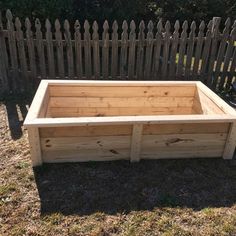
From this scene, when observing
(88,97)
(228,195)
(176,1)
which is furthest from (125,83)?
(176,1)

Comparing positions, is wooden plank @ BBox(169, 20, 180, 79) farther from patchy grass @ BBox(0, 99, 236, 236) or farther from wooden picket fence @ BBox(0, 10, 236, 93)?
patchy grass @ BBox(0, 99, 236, 236)

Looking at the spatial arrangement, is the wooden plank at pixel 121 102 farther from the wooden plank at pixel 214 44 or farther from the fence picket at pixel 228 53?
the fence picket at pixel 228 53

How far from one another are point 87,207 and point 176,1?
327 inches

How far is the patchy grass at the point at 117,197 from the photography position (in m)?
2.85

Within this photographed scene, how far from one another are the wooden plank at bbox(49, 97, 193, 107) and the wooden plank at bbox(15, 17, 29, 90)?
1.64 metres

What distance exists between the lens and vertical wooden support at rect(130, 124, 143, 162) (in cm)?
343

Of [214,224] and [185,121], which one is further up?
[185,121]

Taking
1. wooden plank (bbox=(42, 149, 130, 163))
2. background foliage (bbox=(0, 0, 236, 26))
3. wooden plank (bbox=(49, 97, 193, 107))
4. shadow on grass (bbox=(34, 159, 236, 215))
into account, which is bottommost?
shadow on grass (bbox=(34, 159, 236, 215))

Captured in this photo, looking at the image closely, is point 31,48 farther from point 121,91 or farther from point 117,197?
point 117,197

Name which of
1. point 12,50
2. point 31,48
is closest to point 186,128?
point 31,48

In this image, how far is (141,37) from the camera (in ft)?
18.6

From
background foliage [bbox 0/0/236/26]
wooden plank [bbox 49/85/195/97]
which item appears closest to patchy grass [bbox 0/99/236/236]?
wooden plank [bbox 49/85/195/97]

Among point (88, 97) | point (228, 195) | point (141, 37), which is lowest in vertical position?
point (228, 195)

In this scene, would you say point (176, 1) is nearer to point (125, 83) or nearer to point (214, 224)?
point (125, 83)
